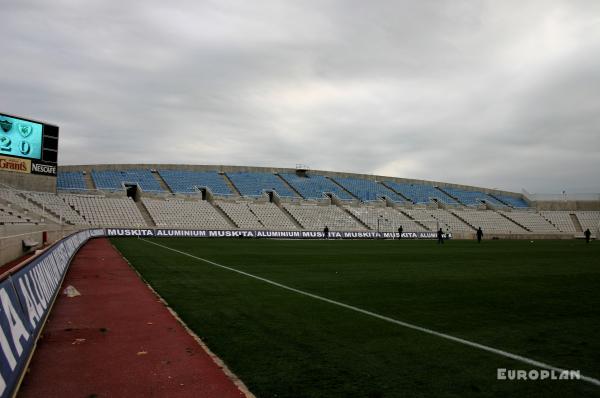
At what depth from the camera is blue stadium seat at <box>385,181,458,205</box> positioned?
2704 inches

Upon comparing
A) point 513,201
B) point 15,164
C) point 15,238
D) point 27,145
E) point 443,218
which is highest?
point 27,145

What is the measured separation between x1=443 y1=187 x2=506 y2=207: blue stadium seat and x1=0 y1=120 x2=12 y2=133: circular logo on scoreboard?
61709mm

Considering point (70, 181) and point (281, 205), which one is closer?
point (70, 181)

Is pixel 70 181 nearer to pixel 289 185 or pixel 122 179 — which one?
pixel 122 179

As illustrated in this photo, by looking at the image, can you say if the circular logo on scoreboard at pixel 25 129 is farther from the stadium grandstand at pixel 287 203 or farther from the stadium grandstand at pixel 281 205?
the stadium grandstand at pixel 287 203

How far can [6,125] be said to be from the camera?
26.7 m

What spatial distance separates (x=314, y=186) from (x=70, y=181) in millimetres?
32514

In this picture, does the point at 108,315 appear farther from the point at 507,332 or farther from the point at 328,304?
the point at 507,332

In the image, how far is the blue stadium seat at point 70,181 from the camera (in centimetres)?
4919

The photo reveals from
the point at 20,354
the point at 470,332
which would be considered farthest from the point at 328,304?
the point at 20,354

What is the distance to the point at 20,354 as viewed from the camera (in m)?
4.55

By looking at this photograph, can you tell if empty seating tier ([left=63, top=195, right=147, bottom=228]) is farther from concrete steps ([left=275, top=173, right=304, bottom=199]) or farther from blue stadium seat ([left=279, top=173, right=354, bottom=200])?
blue stadium seat ([left=279, top=173, right=354, bottom=200])

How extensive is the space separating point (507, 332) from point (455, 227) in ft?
180

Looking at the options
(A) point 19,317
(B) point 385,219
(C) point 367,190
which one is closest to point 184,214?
(B) point 385,219
